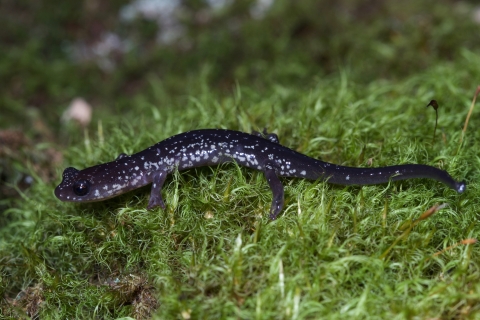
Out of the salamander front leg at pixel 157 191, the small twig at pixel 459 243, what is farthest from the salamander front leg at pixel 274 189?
the small twig at pixel 459 243

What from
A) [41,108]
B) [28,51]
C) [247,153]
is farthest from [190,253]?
[28,51]

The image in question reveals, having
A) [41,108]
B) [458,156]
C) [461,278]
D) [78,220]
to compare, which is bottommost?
[41,108]

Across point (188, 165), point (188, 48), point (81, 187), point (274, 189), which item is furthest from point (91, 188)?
point (188, 48)

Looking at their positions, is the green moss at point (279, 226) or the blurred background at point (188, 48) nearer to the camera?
the green moss at point (279, 226)

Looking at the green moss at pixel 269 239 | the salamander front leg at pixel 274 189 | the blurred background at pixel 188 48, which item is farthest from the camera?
the blurred background at pixel 188 48

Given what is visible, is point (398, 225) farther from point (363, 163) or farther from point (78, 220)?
point (78, 220)

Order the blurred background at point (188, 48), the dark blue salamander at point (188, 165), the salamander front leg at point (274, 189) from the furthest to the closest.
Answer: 1. the blurred background at point (188, 48)
2. the dark blue salamander at point (188, 165)
3. the salamander front leg at point (274, 189)

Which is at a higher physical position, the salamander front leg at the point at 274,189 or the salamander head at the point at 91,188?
the salamander front leg at the point at 274,189

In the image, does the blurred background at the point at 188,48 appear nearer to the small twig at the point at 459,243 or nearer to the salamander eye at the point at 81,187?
the salamander eye at the point at 81,187
